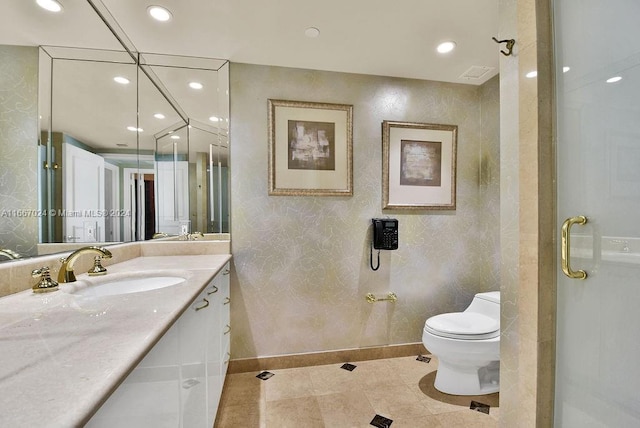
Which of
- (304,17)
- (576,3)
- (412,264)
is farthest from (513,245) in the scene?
(304,17)

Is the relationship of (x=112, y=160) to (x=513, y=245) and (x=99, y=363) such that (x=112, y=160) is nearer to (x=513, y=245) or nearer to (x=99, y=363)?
(x=99, y=363)

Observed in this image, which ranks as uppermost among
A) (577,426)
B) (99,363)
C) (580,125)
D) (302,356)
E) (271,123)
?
(271,123)

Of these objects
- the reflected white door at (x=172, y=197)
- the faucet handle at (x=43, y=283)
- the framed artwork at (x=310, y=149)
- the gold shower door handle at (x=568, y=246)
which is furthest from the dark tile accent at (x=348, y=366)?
the faucet handle at (x=43, y=283)

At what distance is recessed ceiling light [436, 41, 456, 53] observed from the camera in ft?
6.12

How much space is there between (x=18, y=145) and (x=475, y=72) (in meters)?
2.77

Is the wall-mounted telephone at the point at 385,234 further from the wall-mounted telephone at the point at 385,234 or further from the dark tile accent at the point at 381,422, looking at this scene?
the dark tile accent at the point at 381,422

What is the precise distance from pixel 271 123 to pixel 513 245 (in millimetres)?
1718

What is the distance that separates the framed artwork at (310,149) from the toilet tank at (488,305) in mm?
1266

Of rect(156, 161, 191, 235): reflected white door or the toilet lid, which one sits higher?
rect(156, 161, 191, 235): reflected white door

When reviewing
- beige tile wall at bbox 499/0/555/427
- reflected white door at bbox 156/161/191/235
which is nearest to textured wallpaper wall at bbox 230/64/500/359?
reflected white door at bbox 156/161/191/235

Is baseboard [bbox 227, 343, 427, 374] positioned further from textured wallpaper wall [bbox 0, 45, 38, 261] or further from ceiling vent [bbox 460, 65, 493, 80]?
ceiling vent [bbox 460, 65, 493, 80]

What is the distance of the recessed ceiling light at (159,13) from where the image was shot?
1.53m

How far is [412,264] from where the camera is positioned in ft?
7.70

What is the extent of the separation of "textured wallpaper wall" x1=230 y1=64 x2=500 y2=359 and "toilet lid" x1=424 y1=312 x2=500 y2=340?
0.41 m
